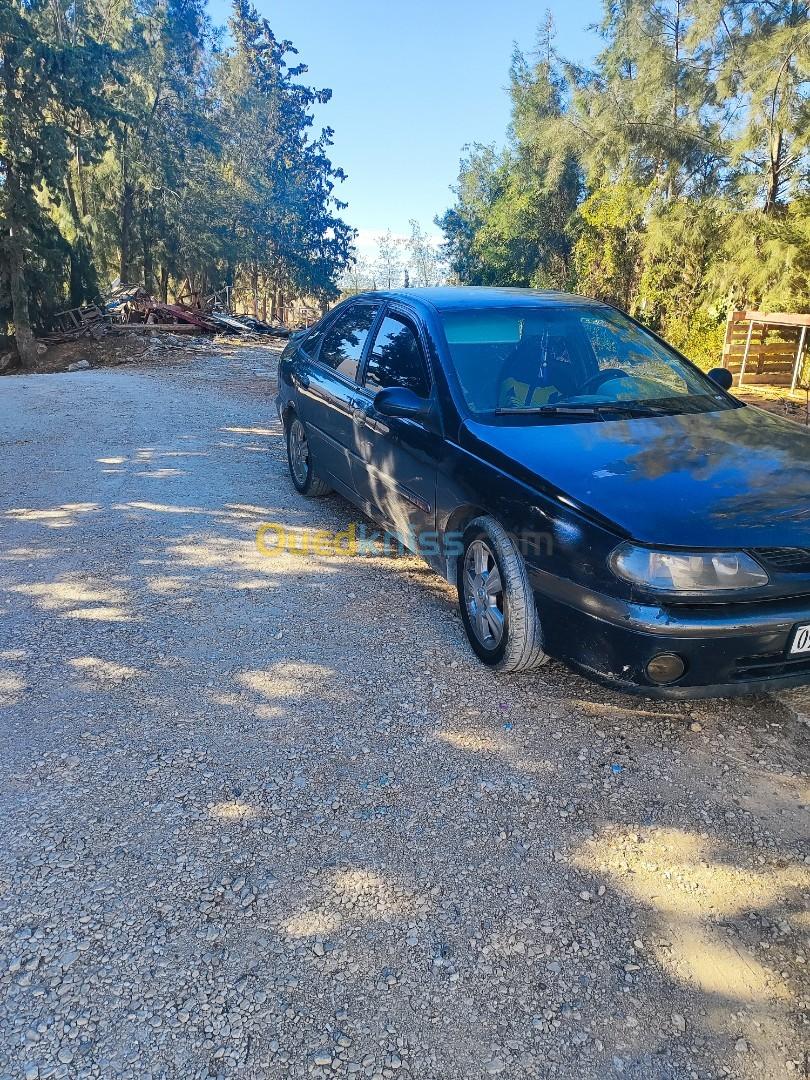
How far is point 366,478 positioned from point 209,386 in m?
8.82

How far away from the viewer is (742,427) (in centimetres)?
338

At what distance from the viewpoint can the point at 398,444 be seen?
12.7 feet

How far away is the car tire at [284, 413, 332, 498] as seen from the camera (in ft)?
18.2

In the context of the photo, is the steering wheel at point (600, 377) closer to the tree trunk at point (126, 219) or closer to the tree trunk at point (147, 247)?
the tree trunk at point (126, 219)

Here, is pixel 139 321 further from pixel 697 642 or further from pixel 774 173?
pixel 697 642

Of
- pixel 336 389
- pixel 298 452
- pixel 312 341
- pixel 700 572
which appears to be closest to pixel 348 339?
pixel 336 389

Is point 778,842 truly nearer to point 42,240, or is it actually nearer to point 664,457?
point 664,457

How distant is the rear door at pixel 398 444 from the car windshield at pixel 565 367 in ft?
0.80

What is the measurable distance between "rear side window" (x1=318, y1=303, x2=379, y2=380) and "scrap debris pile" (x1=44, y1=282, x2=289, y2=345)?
51.9ft

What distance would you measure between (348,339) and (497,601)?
2385 millimetres

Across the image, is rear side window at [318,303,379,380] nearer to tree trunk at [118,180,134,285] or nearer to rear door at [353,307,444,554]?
rear door at [353,307,444,554]

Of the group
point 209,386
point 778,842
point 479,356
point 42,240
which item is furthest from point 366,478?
point 42,240

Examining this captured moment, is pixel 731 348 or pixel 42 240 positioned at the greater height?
pixel 42 240

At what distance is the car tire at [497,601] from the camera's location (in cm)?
299
